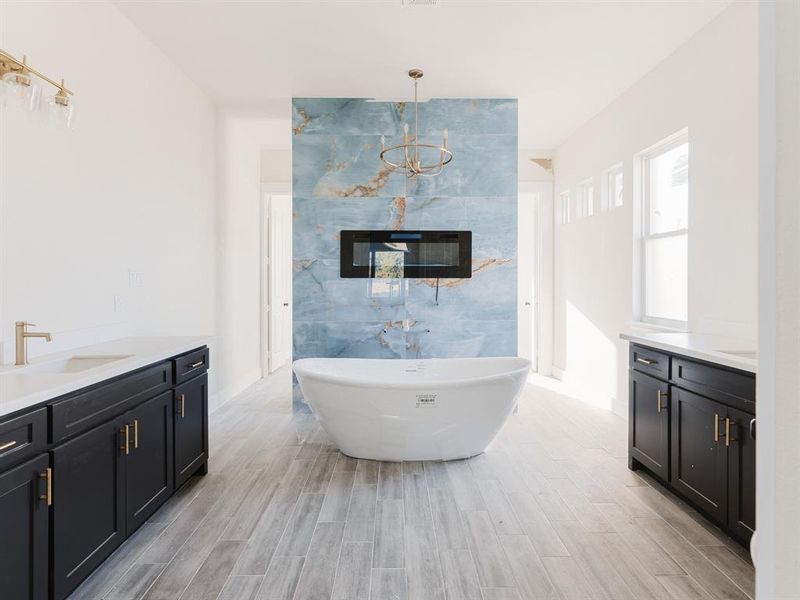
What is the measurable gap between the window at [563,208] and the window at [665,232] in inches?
61.0

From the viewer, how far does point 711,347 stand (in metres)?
2.45

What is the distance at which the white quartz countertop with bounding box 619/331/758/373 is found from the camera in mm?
2049

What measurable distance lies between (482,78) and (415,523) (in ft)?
10.7

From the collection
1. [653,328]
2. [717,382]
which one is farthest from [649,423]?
[653,328]

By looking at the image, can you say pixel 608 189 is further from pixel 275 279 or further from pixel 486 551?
pixel 275 279

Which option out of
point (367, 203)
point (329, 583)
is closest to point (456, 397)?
point (329, 583)

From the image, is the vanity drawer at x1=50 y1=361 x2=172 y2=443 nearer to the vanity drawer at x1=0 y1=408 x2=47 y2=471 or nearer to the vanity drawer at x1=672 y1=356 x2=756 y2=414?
the vanity drawer at x1=0 y1=408 x2=47 y2=471

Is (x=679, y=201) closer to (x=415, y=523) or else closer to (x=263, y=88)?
(x=415, y=523)

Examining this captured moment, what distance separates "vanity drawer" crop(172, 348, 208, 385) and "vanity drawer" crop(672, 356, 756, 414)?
256 cm

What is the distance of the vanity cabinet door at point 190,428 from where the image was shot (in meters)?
2.52

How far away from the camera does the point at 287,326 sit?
704 cm

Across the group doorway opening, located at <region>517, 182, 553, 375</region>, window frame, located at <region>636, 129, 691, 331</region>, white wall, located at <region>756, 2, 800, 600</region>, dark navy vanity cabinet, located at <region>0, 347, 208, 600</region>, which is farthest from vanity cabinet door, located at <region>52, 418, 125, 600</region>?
doorway opening, located at <region>517, 182, 553, 375</region>

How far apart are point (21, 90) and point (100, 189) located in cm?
82

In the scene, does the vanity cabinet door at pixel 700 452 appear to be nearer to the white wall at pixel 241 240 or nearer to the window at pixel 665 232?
the window at pixel 665 232
